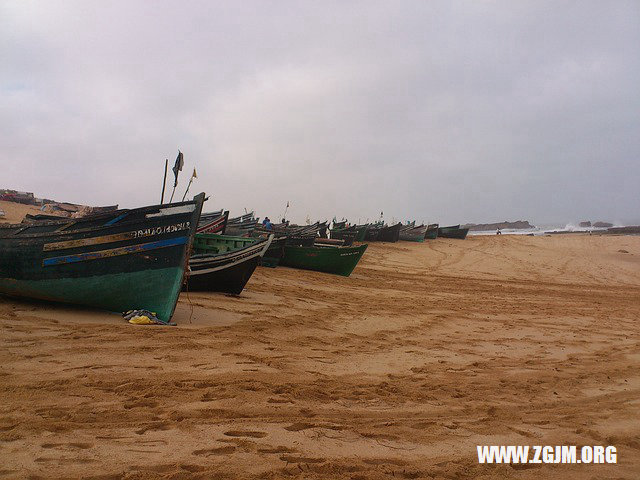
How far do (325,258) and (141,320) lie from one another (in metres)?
11.3

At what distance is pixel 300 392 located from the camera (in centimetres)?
444

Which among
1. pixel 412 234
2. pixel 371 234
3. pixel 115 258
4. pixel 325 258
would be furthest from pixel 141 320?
pixel 412 234

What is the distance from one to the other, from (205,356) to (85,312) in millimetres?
3344

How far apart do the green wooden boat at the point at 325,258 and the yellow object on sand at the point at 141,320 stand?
11.0 metres

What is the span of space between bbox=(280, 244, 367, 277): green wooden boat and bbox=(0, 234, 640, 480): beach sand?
7452 millimetres

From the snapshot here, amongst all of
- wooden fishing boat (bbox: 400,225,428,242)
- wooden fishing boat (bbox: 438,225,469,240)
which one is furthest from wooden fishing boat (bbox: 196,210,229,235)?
wooden fishing boat (bbox: 438,225,469,240)

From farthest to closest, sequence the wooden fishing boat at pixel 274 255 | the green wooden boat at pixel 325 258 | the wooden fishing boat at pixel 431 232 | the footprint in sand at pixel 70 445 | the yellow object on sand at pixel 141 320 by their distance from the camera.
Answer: the wooden fishing boat at pixel 431 232 → the green wooden boat at pixel 325 258 → the wooden fishing boat at pixel 274 255 → the yellow object on sand at pixel 141 320 → the footprint in sand at pixel 70 445

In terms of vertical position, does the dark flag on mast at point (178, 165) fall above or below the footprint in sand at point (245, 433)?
above

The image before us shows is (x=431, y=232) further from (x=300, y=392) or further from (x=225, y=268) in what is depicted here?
(x=300, y=392)

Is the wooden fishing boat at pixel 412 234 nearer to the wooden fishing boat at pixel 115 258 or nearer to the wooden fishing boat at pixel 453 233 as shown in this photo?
the wooden fishing boat at pixel 453 233

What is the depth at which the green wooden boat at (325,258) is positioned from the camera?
57.3ft

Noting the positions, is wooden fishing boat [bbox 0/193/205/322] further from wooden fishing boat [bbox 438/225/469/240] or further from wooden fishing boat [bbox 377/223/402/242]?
wooden fishing boat [bbox 438/225/469/240]

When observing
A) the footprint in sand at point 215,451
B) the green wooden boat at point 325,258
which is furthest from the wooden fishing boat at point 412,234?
the footprint in sand at point 215,451

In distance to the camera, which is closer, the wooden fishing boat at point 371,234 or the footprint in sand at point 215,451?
the footprint in sand at point 215,451
